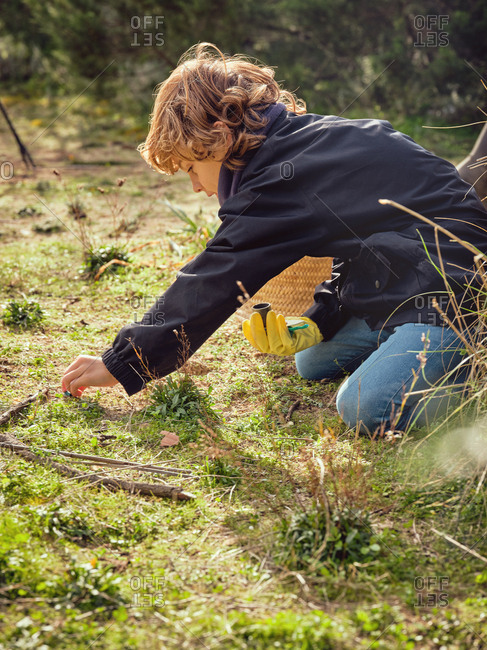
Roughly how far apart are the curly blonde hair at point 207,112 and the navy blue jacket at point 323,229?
0.08m

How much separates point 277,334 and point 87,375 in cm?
72

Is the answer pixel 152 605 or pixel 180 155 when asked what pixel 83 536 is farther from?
pixel 180 155

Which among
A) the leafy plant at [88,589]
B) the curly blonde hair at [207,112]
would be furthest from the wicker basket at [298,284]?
the leafy plant at [88,589]

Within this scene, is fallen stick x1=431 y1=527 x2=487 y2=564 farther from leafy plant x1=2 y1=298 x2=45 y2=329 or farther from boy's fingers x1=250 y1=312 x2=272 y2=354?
leafy plant x1=2 y1=298 x2=45 y2=329

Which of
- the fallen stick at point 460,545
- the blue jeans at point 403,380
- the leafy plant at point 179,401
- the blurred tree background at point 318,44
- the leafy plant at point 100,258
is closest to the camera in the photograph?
the fallen stick at point 460,545

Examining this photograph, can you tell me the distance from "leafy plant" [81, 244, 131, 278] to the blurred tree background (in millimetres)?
3741

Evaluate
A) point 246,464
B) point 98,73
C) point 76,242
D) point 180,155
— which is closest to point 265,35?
point 98,73

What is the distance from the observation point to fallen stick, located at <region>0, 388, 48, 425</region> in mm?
2385

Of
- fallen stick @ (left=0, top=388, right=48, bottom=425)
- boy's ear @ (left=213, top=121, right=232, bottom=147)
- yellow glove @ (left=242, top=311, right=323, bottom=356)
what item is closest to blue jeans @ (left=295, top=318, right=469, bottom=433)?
yellow glove @ (left=242, top=311, right=323, bottom=356)

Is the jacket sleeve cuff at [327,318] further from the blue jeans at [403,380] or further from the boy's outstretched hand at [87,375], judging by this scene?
the boy's outstretched hand at [87,375]

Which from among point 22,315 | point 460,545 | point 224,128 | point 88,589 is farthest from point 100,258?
point 460,545

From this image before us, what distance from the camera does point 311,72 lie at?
7.42 m

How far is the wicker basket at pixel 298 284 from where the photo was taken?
10.5 feet

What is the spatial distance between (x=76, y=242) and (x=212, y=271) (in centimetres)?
266
